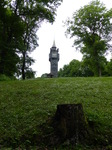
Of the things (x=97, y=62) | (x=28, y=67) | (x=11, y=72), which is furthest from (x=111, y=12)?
(x=11, y=72)

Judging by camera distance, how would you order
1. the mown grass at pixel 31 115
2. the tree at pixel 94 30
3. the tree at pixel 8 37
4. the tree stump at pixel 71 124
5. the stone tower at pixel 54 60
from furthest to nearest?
the stone tower at pixel 54 60 < the tree at pixel 94 30 < the tree at pixel 8 37 < the mown grass at pixel 31 115 < the tree stump at pixel 71 124

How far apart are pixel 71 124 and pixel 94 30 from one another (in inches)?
1200

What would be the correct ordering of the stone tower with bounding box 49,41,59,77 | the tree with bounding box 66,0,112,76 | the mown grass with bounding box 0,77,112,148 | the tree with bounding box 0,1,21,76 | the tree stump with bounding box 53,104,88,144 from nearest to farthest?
1. the tree stump with bounding box 53,104,88,144
2. the mown grass with bounding box 0,77,112,148
3. the tree with bounding box 0,1,21,76
4. the tree with bounding box 66,0,112,76
5. the stone tower with bounding box 49,41,59,77

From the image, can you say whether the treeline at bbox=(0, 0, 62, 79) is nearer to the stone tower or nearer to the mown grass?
the mown grass

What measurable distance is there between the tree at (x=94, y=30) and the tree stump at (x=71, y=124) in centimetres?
2599

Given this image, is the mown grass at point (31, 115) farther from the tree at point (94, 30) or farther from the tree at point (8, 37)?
the tree at point (94, 30)

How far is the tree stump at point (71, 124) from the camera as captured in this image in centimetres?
460

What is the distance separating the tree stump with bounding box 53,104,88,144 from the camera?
15.1 ft

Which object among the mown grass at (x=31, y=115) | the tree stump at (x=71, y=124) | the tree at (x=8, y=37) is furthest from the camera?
the tree at (x=8, y=37)

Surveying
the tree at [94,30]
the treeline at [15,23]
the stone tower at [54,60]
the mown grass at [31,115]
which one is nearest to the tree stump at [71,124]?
the mown grass at [31,115]

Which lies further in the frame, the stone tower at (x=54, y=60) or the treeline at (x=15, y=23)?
the stone tower at (x=54, y=60)

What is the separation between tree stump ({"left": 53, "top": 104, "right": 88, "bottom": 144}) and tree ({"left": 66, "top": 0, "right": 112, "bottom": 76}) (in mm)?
25993

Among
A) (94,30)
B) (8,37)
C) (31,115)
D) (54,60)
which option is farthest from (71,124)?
(54,60)

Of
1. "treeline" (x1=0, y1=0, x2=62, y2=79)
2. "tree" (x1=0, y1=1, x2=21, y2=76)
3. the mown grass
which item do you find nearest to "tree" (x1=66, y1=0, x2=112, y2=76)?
"treeline" (x1=0, y1=0, x2=62, y2=79)
